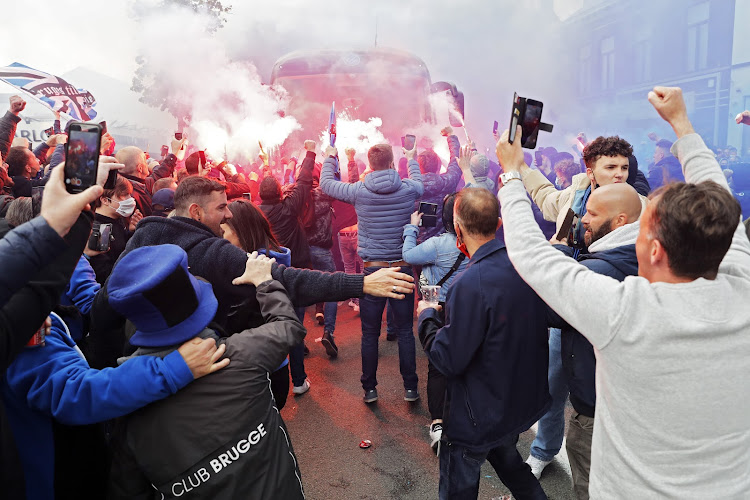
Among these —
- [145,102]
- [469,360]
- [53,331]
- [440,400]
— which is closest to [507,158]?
[469,360]

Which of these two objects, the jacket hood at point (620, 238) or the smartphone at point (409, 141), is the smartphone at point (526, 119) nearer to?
the jacket hood at point (620, 238)

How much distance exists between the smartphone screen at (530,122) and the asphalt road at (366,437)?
2.20 meters

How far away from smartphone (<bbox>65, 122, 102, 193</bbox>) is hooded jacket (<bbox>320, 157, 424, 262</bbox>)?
9.86 feet

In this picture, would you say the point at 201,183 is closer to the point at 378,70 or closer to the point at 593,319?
the point at 593,319

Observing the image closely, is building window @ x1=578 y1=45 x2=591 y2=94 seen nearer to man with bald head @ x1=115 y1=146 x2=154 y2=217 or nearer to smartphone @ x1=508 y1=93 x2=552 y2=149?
man with bald head @ x1=115 y1=146 x2=154 y2=217

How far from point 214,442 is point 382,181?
10.4ft

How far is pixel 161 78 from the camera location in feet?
37.1

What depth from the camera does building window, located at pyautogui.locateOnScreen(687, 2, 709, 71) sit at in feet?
25.4

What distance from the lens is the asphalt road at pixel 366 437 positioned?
3117mm

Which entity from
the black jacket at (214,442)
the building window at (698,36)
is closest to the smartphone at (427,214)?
the black jacket at (214,442)

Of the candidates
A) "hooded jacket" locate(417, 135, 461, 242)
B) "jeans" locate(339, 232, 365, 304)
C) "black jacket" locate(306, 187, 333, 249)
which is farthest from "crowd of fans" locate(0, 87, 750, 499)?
"jeans" locate(339, 232, 365, 304)

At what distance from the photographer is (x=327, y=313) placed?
17.5ft

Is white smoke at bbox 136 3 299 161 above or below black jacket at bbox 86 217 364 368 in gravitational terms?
above

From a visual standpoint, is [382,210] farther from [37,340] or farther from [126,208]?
[37,340]
